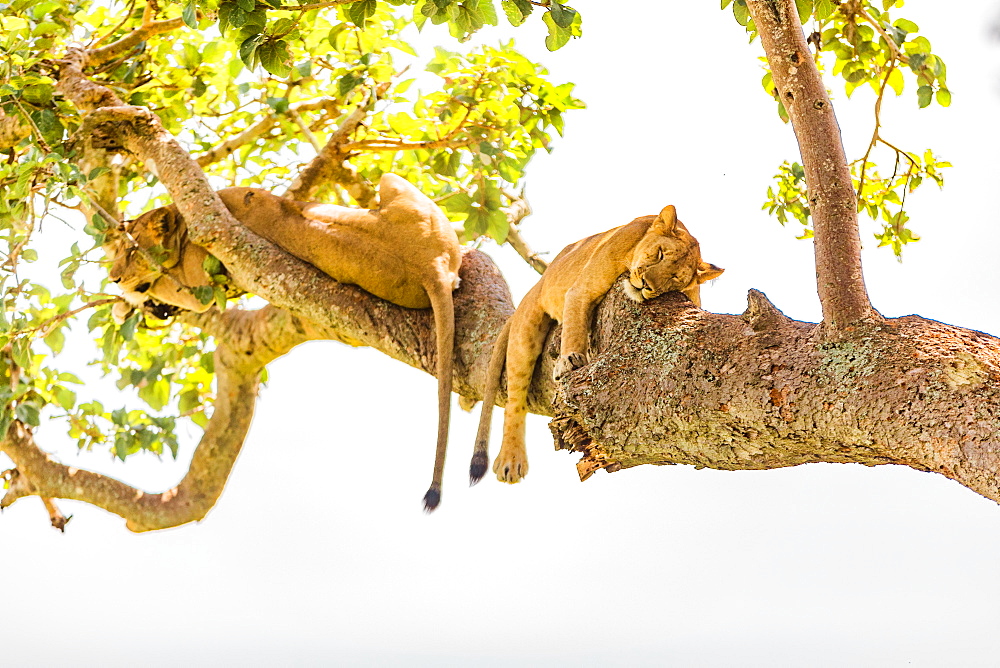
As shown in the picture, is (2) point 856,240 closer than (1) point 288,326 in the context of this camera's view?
Yes

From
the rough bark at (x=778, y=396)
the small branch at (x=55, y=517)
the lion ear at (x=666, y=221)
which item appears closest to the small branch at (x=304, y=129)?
the lion ear at (x=666, y=221)

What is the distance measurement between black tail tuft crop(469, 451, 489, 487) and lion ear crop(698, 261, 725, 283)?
1.02 m

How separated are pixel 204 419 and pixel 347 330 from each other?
1.95 meters

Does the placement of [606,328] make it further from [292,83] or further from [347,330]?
[292,83]

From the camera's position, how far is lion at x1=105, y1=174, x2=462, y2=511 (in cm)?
377

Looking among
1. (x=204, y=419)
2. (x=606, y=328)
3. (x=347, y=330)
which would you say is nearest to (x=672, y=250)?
(x=606, y=328)

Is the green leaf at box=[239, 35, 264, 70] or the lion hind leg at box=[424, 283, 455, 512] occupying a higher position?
the green leaf at box=[239, 35, 264, 70]

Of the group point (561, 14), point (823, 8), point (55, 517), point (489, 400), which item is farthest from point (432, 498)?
point (55, 517)

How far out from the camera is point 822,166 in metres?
2.77

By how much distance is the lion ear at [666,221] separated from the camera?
3363mm

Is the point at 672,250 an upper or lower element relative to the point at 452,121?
lower

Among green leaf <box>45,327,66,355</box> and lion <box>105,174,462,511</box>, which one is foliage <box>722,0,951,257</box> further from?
green leaf <box>45,327,66,355</box>

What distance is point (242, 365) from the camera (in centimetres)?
505

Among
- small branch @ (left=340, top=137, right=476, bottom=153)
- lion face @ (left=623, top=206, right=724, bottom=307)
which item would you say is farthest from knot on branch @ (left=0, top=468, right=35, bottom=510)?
lion face @ (left=623, top=206, right=724, bottom=307)
